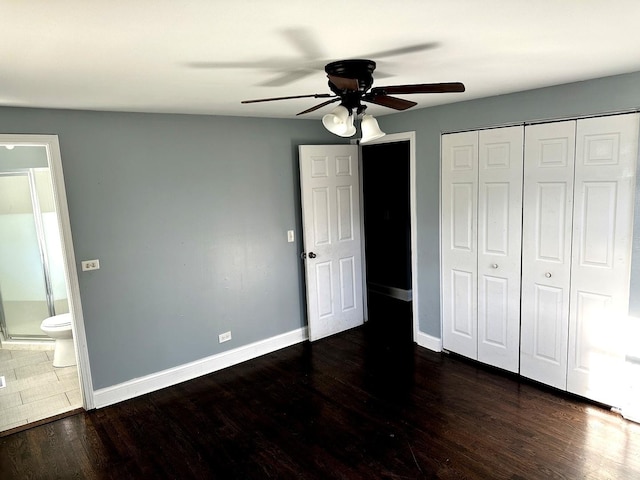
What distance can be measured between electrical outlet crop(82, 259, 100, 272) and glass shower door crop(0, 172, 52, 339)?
197 centimetres

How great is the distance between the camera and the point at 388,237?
5.02 meters

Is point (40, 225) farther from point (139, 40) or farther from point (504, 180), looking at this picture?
point (504, 180)

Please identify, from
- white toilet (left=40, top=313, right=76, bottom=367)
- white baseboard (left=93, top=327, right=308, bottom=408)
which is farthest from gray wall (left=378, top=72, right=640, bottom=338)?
white toilet (left=40, top=313, right=76, bottom=367)

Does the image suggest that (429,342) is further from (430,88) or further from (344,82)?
(344,82)

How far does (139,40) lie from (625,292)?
3137 mm

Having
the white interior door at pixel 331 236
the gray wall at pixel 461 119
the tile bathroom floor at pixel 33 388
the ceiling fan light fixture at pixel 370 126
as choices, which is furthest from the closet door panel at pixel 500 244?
the tile bathroom floor at pixel 33 388

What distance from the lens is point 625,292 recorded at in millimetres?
2859

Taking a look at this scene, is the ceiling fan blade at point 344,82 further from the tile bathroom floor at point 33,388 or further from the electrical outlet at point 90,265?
the tile bathroom floor at point 33,388

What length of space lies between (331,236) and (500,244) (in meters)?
1.65

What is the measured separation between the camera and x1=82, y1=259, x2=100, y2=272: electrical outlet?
127 inches

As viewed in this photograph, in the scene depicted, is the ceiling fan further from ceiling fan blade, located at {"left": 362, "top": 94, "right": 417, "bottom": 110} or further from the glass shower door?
the glass shower door

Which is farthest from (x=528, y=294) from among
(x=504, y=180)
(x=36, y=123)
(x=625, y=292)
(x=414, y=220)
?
(x=36, y=123)

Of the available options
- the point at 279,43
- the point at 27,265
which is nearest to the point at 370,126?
the point at 279,43

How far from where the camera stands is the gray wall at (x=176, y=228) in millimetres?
3223
